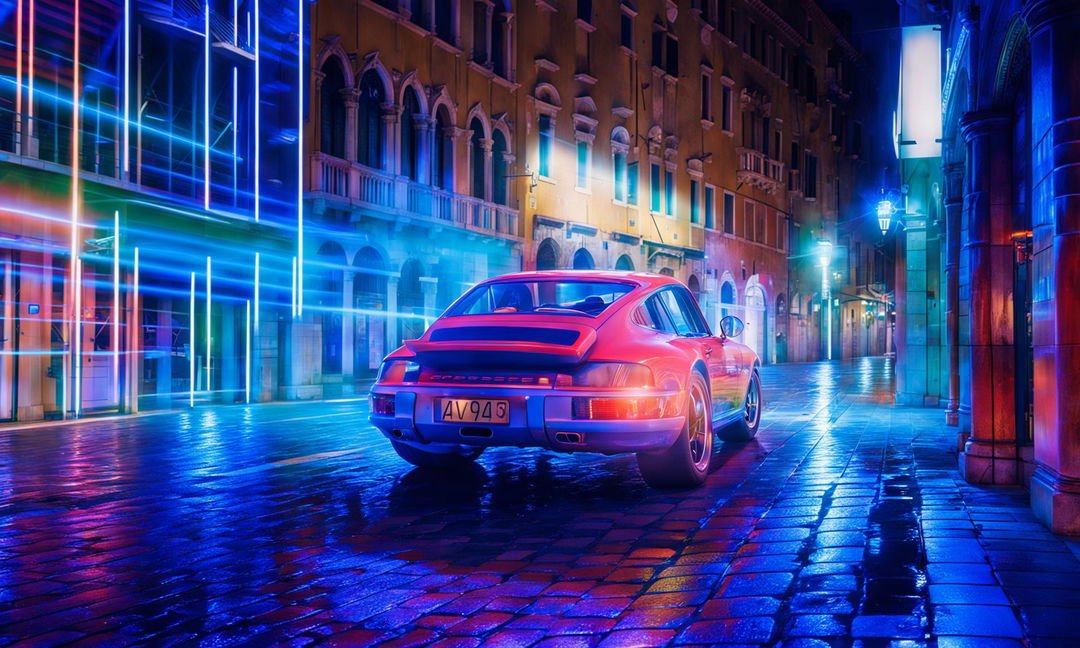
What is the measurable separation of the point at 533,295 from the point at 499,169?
20.1 meters

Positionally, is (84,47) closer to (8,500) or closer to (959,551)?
(8,500)

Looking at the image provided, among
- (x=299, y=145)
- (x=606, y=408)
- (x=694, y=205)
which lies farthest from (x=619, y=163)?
(x=606, y=408)

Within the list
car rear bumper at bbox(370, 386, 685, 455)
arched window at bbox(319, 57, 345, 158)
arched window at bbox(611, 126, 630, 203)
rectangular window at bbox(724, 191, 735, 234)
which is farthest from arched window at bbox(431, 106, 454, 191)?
rectangular window at bbox(724, 191, 735, 234)

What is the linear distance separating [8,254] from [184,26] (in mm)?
5496

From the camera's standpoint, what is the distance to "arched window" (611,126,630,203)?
32.5 m

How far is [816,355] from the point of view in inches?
2036

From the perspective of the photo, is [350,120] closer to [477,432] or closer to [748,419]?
[748,419]

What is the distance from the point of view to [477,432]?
6.14 meters

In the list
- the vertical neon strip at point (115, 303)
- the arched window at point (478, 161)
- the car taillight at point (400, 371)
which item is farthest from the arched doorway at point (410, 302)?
the car taillight at point (400, 371)

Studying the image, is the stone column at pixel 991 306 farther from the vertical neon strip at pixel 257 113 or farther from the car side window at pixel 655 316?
the vertical neon strip at pixel 257 113

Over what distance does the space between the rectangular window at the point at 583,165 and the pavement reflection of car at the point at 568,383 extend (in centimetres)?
2379

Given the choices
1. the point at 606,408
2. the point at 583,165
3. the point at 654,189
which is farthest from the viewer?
the point at 654,189

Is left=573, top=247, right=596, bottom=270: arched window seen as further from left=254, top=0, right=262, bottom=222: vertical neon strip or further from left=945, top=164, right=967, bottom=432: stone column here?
left=945, top=164, right=967, bottom=432: stone column

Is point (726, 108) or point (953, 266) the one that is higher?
point (726, 108)
